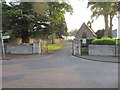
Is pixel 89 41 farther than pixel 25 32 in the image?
No

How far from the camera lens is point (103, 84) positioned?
9.75 meters

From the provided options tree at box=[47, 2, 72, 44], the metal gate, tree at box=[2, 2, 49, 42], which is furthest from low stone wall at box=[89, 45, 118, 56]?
tree at box=[2, 2, 49, 42]

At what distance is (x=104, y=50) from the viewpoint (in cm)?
2736

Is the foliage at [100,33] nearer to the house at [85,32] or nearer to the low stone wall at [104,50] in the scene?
the house at [85,32]

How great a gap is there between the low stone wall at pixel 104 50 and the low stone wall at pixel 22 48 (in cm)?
678

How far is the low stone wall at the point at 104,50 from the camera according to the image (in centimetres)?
2707

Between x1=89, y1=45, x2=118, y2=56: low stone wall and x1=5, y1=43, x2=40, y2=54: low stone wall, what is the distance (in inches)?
267

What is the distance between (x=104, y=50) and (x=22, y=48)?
1018 centimetres

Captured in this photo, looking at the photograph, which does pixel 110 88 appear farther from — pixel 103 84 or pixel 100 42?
pixel 100 42

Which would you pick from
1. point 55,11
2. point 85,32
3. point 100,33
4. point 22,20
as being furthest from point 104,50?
point 100,33

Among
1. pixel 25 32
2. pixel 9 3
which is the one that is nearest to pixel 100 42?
pixel 25 32

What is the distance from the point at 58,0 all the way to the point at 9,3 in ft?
22.0

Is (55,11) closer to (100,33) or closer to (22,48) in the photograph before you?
(22,48)

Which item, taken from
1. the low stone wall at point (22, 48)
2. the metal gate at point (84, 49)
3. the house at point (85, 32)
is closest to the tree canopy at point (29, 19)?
the low stone wall at point (22, 48)
